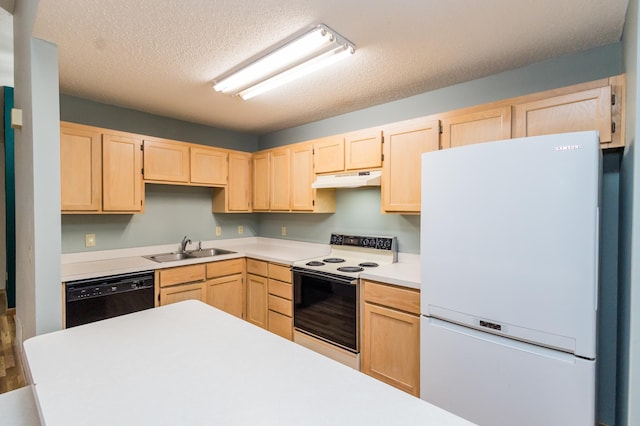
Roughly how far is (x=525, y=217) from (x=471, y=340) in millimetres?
721

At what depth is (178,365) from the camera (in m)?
1.01

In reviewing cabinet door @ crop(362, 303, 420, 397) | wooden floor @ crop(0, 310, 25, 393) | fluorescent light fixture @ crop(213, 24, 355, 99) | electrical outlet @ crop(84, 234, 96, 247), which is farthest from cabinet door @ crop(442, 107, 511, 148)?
wooden floor @ crop(0, 310, 25, 393)

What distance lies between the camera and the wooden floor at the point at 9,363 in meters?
2.36

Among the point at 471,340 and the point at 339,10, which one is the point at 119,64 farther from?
the point at 471,340

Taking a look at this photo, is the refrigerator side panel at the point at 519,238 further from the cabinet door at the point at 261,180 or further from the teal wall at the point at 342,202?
the cabinet door at the point at 261,180

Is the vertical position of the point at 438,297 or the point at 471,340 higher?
the point at 438,297

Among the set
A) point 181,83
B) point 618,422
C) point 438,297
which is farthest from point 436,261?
point 181,83

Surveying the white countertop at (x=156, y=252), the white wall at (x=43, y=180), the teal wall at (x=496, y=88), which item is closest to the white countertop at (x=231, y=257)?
the white countertop at (x=156, y=252)

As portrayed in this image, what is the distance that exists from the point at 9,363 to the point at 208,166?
2.55 meters

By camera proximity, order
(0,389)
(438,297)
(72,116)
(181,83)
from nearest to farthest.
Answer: (438,297) → (0,389) → (181,83) → (72,116)

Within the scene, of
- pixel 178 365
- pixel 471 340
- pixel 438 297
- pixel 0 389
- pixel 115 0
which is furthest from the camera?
pixel 0 389

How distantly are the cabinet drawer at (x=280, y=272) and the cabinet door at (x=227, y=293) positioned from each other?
0.47 metres

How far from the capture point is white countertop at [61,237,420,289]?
228 centimetres

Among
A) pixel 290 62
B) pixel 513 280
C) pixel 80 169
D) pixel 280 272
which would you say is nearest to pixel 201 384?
pixel 513 280
